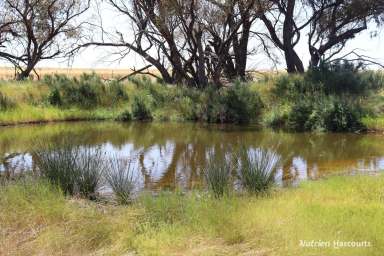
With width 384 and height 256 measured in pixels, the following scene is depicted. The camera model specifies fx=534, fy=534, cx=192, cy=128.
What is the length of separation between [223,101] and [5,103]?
867 cm

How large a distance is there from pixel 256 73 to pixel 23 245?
2350 cm

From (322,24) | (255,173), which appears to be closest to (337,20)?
(322,24)

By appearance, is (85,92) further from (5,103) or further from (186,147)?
(186,147)

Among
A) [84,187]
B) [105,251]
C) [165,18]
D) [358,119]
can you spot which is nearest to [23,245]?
[105,251]

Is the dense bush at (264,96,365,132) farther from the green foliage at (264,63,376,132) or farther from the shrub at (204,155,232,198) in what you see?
the shrub at (204,155,232,198)

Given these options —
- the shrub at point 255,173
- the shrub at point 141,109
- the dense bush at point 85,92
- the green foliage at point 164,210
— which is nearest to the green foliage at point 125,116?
the shrub at point 141,109

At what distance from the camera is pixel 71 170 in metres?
7.22

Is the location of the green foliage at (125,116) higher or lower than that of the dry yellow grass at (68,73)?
lower

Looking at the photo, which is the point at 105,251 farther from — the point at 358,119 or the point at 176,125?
the point at 176,125

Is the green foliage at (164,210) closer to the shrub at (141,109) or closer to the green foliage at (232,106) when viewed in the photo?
the green foliage at (232,106)

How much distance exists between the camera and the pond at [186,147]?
33.0ft

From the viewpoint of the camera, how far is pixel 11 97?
21.7 m

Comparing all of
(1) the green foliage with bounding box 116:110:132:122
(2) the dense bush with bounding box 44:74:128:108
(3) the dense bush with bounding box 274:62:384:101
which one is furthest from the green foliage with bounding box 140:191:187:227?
(2) the dense bush with bounding box 44:74:128:108

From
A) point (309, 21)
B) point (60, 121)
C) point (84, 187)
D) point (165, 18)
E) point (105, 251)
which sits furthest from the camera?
point (309, 21)
